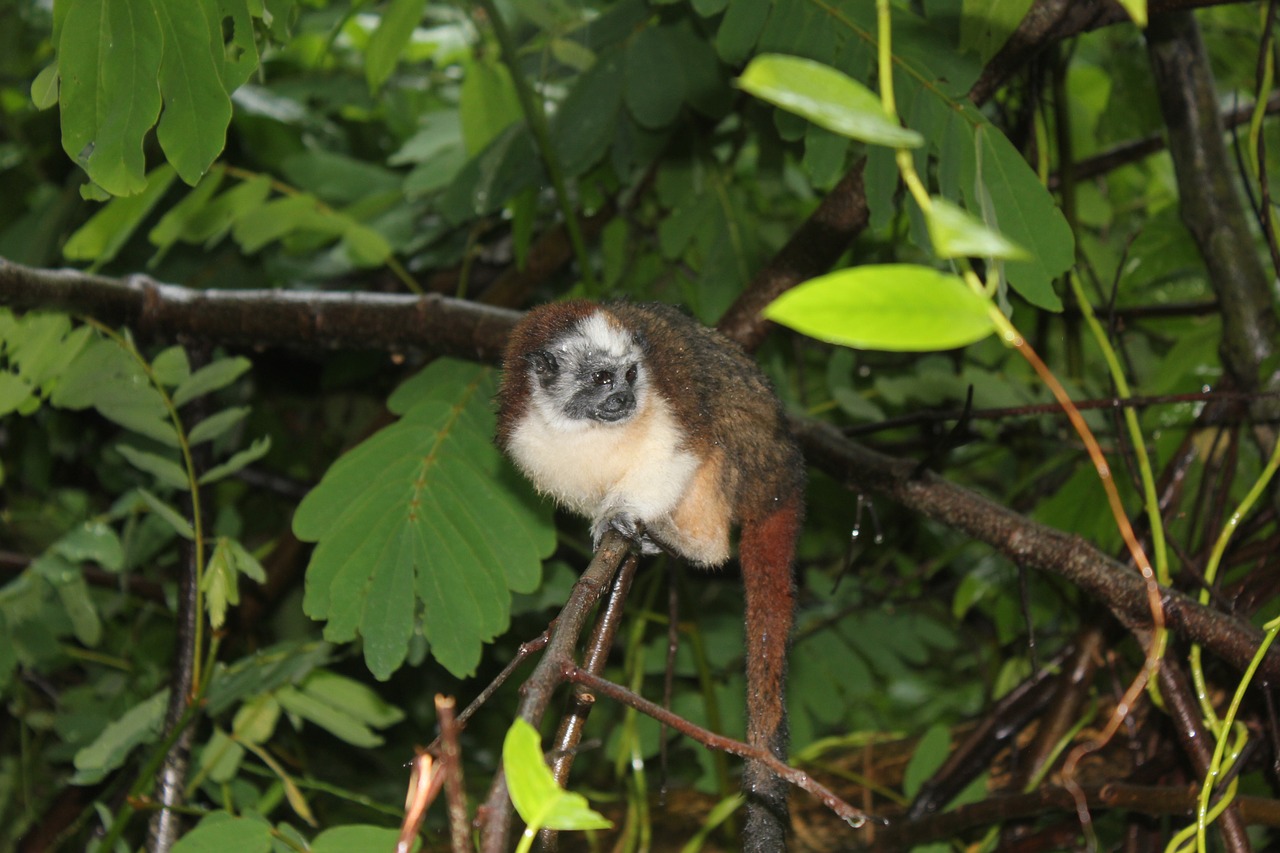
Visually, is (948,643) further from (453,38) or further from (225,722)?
(453,38)

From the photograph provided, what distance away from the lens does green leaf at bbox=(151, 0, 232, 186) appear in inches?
68.0

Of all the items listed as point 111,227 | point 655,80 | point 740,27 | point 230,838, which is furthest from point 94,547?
point 740,27

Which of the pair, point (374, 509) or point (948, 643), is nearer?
point (374, 509)

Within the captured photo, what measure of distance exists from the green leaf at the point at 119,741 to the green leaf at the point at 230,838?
675 mm

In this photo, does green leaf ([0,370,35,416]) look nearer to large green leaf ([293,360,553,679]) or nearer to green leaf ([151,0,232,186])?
large green leaf ([293,360,553,679])

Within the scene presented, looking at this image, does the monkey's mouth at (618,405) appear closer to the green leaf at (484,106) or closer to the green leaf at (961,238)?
the green leaf at (484,106)

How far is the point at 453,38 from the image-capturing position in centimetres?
401

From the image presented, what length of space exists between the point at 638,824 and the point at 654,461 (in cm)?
116

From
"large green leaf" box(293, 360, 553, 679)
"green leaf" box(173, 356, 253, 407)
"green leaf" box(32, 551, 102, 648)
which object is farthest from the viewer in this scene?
"green leaf" box(32, 551, 102, 648)

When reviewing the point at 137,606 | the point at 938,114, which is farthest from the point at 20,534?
the point at 938,114

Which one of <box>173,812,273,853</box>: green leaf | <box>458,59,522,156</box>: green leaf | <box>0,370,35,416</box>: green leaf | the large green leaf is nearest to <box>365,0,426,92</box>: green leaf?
<box>458,59,522,156</box>: green leaf

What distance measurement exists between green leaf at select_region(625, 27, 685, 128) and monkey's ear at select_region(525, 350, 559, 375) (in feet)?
2.96

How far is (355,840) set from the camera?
1.75m

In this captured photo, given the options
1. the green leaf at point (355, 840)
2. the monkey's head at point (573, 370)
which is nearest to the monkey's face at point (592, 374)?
the monkey's head at point (573, 370)
